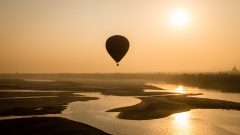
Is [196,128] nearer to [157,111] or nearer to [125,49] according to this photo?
[157,111]

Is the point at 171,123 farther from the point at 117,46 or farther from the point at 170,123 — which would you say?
the point at 117,46

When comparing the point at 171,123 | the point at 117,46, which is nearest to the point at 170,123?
the point at 171,123

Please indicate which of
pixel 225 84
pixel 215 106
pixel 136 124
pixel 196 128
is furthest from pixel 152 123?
pixel 225 84

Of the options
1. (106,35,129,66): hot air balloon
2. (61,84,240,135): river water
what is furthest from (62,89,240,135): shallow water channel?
(106,35,129,66): hot air balloon

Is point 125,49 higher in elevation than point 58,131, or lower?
higher

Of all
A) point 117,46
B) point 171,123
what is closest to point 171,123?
point 171,123

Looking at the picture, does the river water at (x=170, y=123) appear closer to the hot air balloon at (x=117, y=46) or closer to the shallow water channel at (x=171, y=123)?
the shallow water channel at (x=171, y=123)

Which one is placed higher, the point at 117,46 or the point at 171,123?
the point at 117,46

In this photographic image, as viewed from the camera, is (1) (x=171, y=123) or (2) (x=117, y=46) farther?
(2) (x=117, y=46)

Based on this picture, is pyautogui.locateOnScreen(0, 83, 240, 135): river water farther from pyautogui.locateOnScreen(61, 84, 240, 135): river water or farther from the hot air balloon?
the hot air balloon
